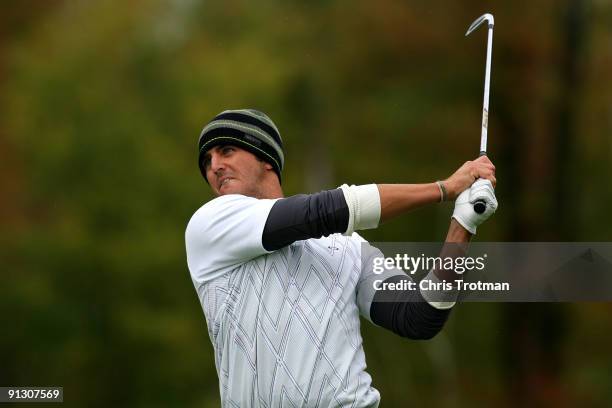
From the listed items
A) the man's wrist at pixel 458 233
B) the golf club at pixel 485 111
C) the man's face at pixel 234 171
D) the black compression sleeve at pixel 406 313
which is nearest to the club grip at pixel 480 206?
the golf club at pixel 485 111

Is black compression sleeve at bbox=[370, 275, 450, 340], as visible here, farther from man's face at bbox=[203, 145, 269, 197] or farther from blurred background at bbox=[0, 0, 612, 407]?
blurred background at bbox=[0, 0, 612, 407]

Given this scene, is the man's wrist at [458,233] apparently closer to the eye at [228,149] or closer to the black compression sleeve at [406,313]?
the black compression sleeve at [406,313]

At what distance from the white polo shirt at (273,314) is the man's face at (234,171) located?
0.51 ft

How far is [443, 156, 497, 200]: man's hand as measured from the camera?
4.57m

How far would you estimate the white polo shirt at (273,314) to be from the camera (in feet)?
15.1

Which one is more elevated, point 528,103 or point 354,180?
point 354,180

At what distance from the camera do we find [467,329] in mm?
28672

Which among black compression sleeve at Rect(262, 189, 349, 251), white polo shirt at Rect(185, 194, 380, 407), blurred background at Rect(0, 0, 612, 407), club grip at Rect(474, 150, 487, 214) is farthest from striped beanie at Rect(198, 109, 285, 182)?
blurred background at Rect(0, 0, 612, 407)

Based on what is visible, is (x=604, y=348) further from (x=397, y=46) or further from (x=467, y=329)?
(x=397, y=46)

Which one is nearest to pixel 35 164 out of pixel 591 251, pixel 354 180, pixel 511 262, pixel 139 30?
pixel 139 30

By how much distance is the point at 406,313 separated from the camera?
16.2ft

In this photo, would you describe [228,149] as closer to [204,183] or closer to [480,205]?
[480,205]

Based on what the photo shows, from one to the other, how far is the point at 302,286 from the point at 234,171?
2.10 feet

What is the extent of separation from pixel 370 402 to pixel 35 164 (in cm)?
2250
